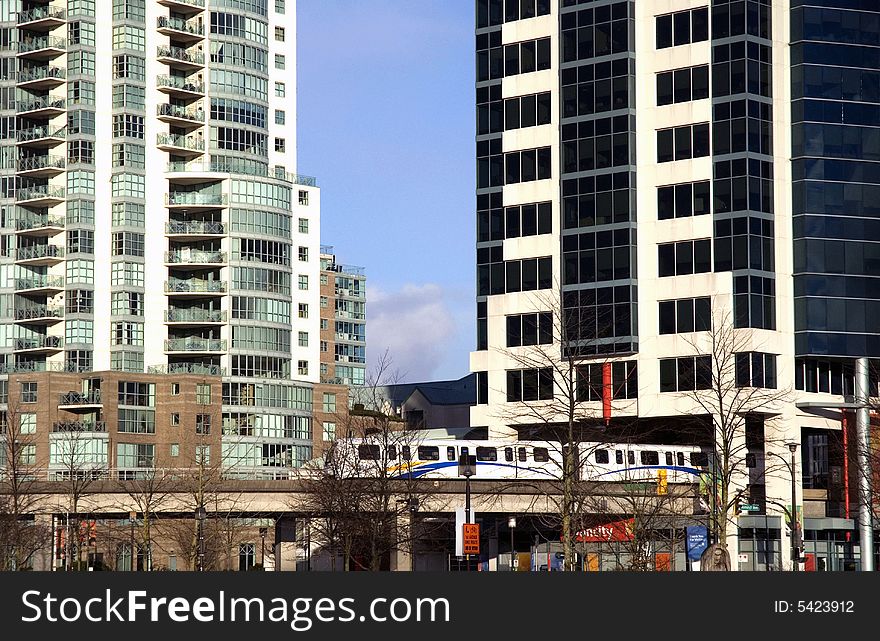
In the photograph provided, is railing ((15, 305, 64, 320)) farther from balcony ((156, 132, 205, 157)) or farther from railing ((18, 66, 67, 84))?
railing ((18, 66, 67, 84))

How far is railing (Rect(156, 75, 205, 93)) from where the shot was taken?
154 meters

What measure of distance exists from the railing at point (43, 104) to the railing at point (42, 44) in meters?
4.67

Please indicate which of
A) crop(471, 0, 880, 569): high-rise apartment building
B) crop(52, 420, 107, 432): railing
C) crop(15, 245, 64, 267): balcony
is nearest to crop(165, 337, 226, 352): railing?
crop(52, 420, 107, 432): railing

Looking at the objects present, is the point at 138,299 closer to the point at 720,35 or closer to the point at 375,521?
the point at 720,35

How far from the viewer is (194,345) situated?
15325 centimetres

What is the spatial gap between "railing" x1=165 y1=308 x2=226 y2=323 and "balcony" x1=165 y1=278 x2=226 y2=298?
1.56 meters

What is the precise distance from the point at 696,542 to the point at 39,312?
2790 inches

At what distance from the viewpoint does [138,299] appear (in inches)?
5994

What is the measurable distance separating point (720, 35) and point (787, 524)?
3383 centimetres

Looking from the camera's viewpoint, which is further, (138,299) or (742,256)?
(138,299)

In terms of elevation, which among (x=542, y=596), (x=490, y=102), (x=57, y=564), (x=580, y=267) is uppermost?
(x=490, y=102)

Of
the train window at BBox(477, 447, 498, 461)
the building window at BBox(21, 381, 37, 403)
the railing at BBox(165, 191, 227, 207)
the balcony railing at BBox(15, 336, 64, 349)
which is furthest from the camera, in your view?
the railing at BBox(165, 191, 227, 207)

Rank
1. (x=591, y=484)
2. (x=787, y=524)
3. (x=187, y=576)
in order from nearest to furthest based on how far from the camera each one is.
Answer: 1. (x=187, y=576)
2. (x=591, y=484)
3. (x=787, y=524)

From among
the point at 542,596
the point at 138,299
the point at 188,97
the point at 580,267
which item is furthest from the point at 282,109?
the point at 542,596
